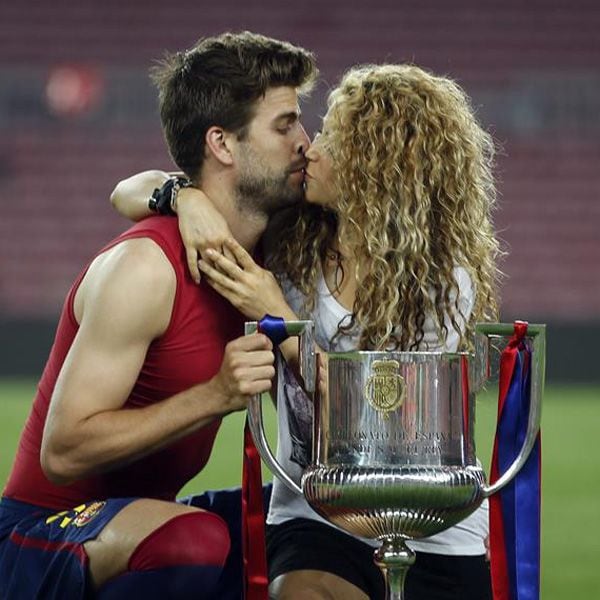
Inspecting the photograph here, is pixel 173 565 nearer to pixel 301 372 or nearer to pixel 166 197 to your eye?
pixel 301 372

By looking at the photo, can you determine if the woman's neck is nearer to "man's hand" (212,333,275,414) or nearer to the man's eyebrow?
the man's eyebrow

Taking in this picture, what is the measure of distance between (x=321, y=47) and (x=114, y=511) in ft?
48.6

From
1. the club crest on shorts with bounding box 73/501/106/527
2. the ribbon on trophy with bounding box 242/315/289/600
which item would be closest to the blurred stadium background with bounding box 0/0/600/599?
the club crest on shorts with bounding box 73/501/106/527

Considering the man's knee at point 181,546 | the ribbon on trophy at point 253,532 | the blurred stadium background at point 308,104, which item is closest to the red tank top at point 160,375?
the man's knee at point 181,546

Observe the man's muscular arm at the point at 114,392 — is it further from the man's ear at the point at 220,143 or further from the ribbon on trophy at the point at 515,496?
the ribbon on trophy at the point at 515,496

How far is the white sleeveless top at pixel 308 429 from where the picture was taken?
290cm

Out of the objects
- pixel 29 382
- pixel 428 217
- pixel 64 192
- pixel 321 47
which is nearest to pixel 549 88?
pixel 321 47

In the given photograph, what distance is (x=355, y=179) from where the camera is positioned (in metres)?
2.84

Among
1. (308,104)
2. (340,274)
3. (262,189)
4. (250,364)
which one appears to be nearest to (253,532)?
(250,364)

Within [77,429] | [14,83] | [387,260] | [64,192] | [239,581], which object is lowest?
[239,581]

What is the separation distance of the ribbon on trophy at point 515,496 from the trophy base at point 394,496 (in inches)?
5.9

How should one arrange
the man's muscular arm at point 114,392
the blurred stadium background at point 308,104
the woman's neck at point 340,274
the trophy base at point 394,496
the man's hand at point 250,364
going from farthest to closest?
the blurred stadium background at point 308,104, the woman's neck at point 340,274, the man's muscular arm at point 114,392, the man's hand at point 250,364, the trophy base at point 394,496

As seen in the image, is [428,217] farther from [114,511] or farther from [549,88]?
[549,88]

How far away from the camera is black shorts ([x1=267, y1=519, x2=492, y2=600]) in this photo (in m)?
2.84
